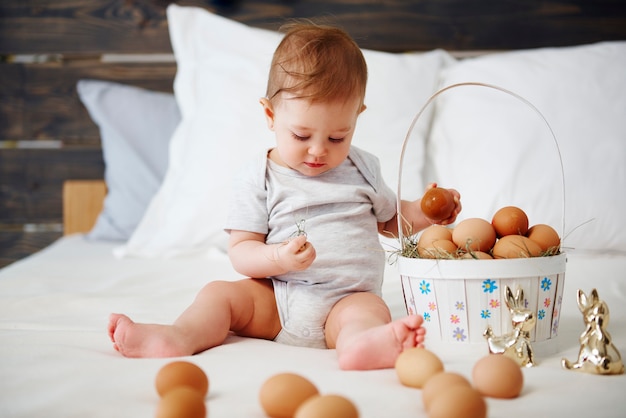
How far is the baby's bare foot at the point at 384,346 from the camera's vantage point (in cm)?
84

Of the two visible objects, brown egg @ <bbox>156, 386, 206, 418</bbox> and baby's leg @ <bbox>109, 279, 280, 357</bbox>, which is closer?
brown egg @ <bbox>156, 386, 206, 418</bbox>

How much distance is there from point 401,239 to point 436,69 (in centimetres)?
104

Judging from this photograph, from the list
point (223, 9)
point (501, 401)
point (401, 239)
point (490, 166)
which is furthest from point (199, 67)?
point (501, 401)

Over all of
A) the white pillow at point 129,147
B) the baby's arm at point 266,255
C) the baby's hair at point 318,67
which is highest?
the baby's hair at point 318,67

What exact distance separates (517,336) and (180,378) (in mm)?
427

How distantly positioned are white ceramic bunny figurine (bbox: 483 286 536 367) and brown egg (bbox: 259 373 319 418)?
30cm

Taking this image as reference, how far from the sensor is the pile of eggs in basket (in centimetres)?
93

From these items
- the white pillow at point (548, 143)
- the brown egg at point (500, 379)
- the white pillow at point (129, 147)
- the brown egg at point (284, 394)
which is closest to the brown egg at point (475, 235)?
the brown egg at point (500, 379)

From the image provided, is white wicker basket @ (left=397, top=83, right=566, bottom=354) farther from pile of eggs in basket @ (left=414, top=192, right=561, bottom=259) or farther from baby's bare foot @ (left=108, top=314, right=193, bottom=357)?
baby's bare foot @ (left=108, top=314, right=193, bottom=357)

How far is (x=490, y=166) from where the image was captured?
163 cm

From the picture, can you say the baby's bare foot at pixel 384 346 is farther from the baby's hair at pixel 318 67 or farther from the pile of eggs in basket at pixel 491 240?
the baby's hair at pixel 318 67

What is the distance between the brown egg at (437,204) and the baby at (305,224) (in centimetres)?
3

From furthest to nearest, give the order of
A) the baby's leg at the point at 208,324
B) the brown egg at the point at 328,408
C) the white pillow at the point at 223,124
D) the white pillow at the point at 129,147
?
1. the white pillow at the point at 129,147
2. the white pillow at the point at 223,124
3. the baby's leg at the point at 208,324
4. the brown egg at the point at 328,408

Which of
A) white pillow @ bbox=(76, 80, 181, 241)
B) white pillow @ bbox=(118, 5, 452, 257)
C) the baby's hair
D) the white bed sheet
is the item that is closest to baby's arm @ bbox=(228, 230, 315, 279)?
the white bed sheet
